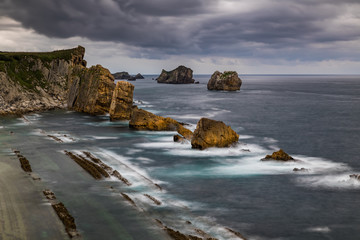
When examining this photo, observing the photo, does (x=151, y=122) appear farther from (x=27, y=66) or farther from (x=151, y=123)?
(x=27, y=66)

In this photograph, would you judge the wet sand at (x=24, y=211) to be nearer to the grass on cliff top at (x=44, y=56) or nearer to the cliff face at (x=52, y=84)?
the cliff face at (x=52, y=84)

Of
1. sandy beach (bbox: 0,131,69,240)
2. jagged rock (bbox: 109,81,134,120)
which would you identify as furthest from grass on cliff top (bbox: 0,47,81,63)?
sandy beach (bbox: 0,131,69,240)

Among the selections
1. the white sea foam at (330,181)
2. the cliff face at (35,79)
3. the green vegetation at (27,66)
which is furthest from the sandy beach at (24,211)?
the green vegetation at (27,66)

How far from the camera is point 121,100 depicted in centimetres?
7388

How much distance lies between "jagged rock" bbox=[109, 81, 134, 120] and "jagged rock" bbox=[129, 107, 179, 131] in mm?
10066

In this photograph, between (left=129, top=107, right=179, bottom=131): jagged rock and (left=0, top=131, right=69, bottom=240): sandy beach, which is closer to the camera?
(left=0, top=131, right=69, bottom=240): sandy beach

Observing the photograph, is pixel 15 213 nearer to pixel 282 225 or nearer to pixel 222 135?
pixel 282 225

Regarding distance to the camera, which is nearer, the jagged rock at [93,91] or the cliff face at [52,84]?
the jagged rock at [93,91]

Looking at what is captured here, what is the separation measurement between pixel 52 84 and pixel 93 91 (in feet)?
92.4

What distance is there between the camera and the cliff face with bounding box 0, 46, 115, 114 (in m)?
85.1

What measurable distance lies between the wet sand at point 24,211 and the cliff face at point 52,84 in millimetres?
52552

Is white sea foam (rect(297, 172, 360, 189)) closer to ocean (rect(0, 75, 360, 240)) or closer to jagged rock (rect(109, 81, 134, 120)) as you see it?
ocean (rect(0, 75, 360, 240))

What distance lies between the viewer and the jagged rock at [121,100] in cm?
7344

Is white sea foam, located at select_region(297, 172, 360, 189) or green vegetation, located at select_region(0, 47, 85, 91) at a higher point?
green vegetation, located at select_region(0, 47, 85, 91)
